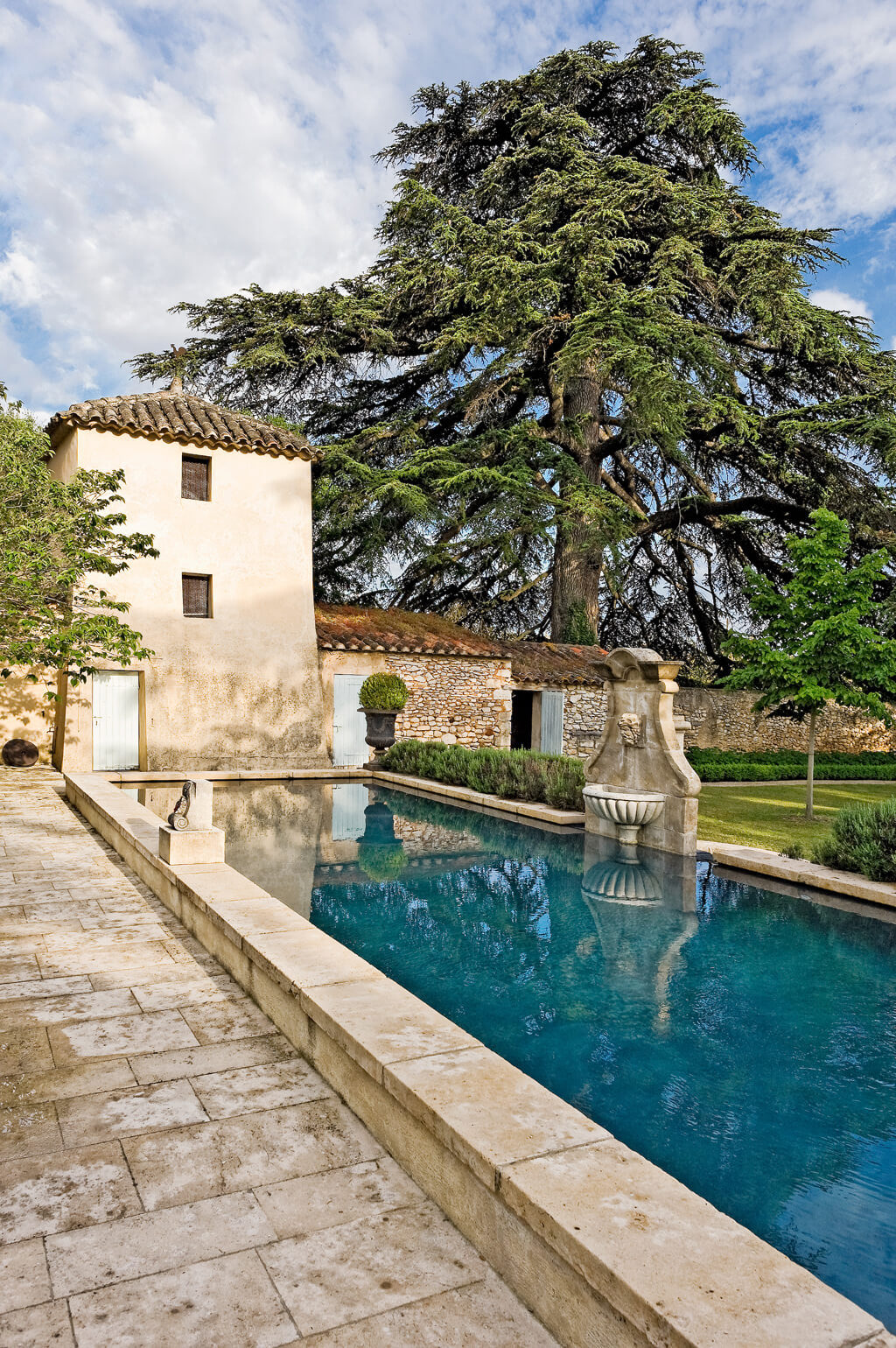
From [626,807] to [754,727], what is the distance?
14.7 metres

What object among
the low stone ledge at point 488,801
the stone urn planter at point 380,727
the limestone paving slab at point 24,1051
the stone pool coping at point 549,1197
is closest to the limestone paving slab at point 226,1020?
the stone pool coping at point 549,1197

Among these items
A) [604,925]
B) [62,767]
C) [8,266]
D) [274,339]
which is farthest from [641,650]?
[8,266]

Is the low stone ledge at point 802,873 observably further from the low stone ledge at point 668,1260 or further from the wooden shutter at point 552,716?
the wooden shutter at point 552,716

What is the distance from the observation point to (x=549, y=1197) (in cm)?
211

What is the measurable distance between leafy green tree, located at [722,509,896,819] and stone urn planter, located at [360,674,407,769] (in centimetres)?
689

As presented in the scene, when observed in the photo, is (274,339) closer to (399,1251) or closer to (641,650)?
(641,650)

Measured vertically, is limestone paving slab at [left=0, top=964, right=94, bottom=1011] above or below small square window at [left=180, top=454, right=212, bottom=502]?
below

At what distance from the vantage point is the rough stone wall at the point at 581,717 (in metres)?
19.8

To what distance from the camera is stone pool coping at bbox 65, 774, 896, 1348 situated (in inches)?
68.1

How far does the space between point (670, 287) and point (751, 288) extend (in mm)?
1766

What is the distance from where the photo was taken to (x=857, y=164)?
9836mm

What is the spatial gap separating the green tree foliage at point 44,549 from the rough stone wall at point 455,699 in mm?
6734

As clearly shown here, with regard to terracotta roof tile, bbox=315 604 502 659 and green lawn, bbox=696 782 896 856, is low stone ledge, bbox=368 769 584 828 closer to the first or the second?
green lawn, bbox=696 782 896 856

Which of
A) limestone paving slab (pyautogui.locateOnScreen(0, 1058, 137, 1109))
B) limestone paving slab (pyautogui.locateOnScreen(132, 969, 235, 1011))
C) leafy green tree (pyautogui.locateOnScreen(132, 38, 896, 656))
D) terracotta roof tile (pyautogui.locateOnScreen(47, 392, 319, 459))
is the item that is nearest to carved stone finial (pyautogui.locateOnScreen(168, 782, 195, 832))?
limestone paving slab (pyautogui.locateOnScreen(132, 969, 235, 1011))
